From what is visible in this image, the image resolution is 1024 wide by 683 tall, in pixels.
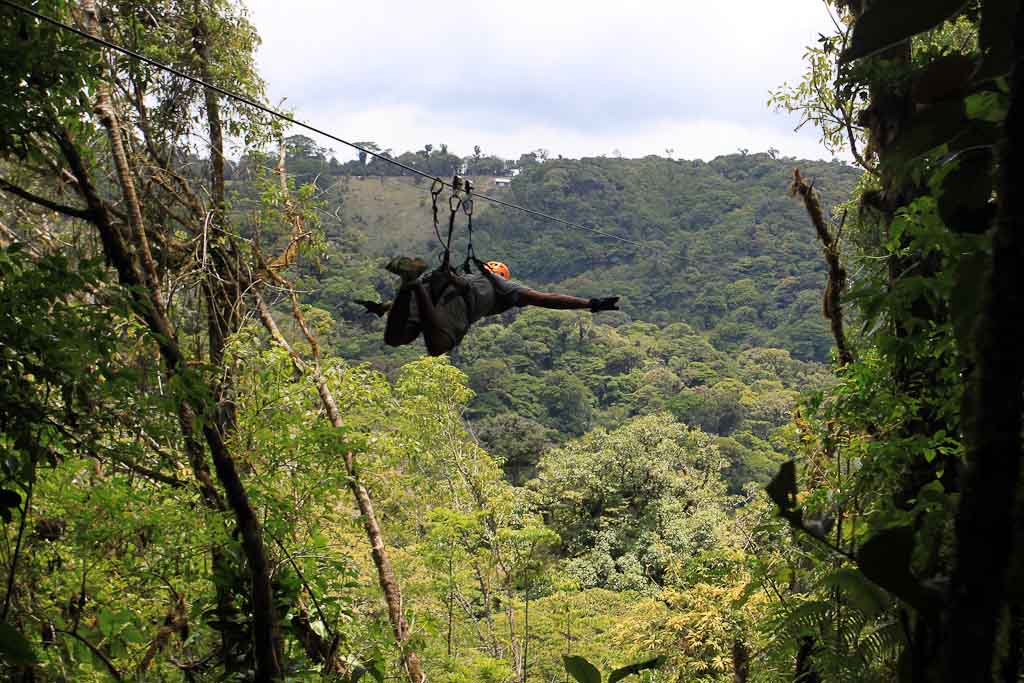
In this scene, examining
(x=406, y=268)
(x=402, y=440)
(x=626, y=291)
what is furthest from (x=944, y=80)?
(x=626, y=291)

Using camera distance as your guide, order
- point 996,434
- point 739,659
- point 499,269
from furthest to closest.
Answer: point 739,659 < point 499,269 < point 996,434

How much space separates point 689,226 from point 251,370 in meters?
38.6

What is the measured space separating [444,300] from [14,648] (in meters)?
2.38

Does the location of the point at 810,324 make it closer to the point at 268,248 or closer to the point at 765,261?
the point at 765,261

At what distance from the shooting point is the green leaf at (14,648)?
15.5 inches

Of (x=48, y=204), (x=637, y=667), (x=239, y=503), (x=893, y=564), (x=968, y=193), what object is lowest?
(x=239, y=503)

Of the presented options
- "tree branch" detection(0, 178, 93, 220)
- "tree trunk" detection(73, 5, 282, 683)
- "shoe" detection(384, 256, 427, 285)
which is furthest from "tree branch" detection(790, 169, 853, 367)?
"tree branch" detection(0, 178, 93, 220)

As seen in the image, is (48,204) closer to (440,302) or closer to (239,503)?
(239,503)

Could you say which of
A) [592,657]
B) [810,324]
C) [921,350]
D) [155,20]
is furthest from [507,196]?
[921,350]

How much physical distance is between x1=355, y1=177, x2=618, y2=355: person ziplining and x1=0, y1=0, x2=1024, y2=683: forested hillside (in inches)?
26.7

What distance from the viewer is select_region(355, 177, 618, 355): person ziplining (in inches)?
103

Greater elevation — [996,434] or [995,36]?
[995,36]

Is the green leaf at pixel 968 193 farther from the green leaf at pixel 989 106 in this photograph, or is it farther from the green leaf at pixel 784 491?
the green leaf at pixel 784 491

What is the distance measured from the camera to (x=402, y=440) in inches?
197
